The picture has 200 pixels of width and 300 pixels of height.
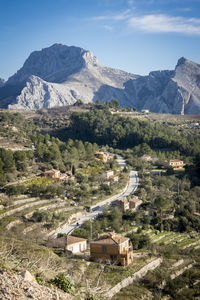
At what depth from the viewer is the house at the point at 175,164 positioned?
155 feet

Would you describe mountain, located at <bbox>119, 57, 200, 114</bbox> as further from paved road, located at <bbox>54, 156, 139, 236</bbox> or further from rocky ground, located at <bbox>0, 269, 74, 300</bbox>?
rocky ground, located at <bbox>0, 269, 74, 300</bbox>

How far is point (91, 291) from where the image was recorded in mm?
8125

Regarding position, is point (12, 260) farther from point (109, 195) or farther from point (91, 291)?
point (109, 195)

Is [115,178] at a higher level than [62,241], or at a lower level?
higher

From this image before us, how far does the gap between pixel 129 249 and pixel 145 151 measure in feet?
115

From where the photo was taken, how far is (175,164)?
157 feet

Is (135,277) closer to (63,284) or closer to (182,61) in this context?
(63,284)

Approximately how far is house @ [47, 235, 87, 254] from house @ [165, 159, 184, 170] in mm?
27563

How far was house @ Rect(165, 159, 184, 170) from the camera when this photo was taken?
4728 cm

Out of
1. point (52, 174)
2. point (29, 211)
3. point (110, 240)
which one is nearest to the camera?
point (110, 240)

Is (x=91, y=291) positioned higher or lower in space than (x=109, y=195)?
higher

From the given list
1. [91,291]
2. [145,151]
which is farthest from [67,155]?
[91,291]

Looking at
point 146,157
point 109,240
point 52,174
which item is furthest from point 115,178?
point 109,240

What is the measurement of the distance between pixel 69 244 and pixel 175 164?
3045cm
